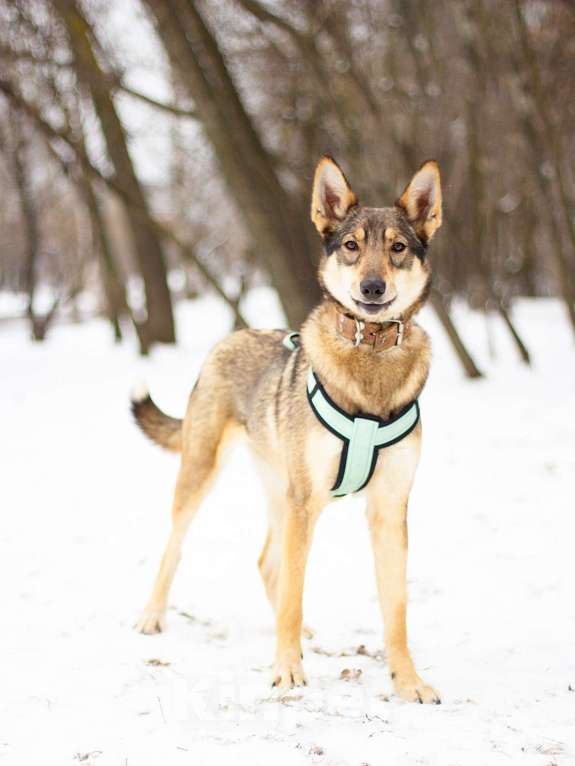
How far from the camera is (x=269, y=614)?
4.48 m

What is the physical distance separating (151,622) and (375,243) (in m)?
2.39

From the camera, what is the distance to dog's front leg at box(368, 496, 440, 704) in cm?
356

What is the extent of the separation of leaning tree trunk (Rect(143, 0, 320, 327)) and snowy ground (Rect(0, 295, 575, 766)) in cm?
251

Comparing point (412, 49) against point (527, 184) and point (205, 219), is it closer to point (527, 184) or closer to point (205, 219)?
point (527, 184)

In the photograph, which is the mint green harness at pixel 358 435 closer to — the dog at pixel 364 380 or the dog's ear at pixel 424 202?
the dog at pixel 364 380

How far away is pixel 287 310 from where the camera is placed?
973 cm

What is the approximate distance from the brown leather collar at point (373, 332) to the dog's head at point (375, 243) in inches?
1.5

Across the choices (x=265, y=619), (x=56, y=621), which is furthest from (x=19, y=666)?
(x=265, y=619)

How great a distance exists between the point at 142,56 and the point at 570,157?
41.5 ft

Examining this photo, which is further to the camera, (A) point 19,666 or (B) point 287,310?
(B) point 287,310

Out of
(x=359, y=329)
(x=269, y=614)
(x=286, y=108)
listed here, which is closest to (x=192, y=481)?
(x=269, y=614)

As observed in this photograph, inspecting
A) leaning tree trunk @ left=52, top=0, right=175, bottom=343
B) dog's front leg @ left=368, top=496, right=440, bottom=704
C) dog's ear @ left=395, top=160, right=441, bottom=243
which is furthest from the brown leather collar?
leaning tree trunk @ left=52, top=0, right=175, bottom=343

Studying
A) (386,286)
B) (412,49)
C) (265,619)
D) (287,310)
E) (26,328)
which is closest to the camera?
(386,286)

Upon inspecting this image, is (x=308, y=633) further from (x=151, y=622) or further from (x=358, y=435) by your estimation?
(x=358, y=435)
